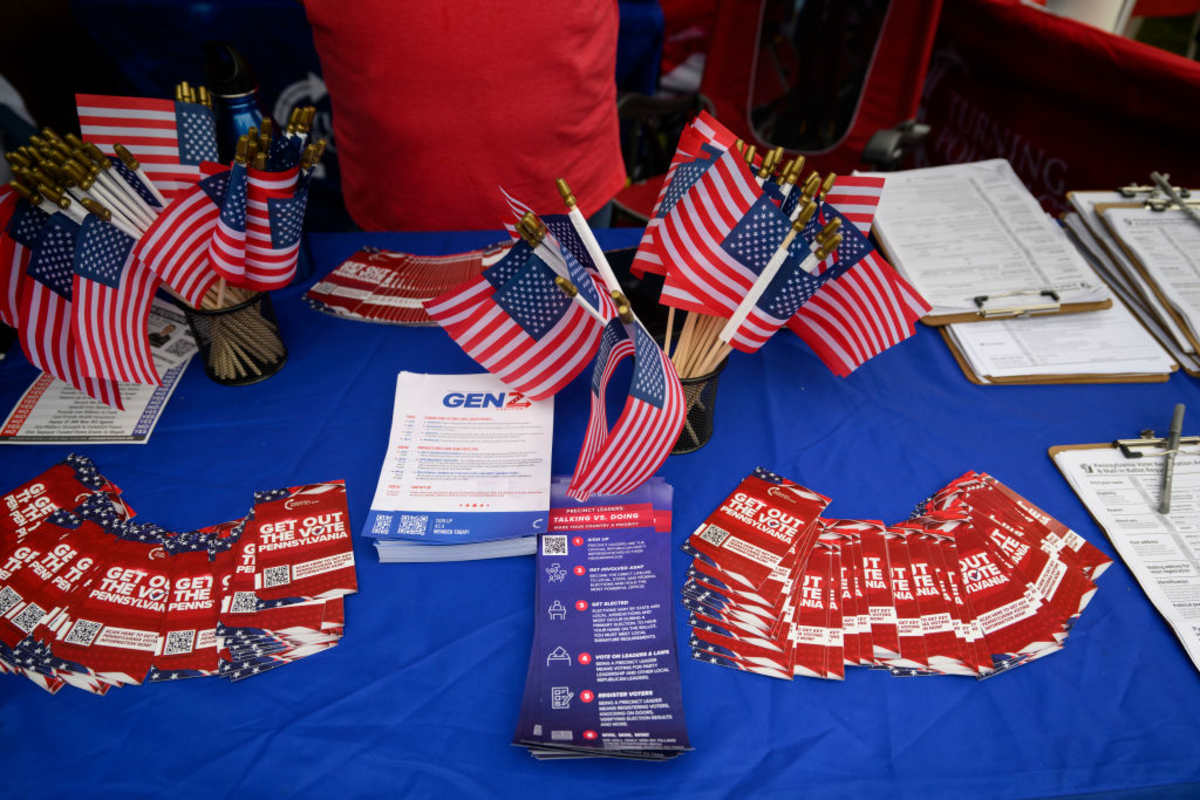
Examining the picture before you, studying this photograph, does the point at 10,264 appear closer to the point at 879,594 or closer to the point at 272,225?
the point at 272,225

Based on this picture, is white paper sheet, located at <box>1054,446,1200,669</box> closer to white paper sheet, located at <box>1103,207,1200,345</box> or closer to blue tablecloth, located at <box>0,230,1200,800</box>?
blue tablecloth, located at <box>0,230,1200,800</box>

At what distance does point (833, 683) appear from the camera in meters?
0.78

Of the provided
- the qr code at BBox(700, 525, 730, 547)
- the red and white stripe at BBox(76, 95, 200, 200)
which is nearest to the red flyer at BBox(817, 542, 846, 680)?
the qr code at BBox(700, 525, 730, 547)

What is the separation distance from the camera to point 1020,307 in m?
1.22

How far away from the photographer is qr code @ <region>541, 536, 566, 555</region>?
881 millimetres

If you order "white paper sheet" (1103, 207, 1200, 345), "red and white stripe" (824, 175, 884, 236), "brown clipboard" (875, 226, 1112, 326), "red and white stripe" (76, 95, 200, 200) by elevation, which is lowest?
"brown clipboard" (875, 226, 1112, 326)

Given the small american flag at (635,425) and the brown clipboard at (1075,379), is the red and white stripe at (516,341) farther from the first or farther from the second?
the brown clipboard at (1075,379)

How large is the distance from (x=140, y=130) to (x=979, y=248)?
1.41 m

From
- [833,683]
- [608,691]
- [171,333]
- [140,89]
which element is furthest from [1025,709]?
[140,89]

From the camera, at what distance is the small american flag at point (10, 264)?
0.95m

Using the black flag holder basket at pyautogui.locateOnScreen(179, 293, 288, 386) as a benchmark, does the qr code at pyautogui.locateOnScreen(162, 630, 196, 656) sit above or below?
below

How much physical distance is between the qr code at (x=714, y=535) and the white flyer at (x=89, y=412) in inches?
32.4

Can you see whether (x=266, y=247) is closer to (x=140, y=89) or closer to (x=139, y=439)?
(x=139, y=439)

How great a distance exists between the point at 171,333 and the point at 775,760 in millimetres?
1131
